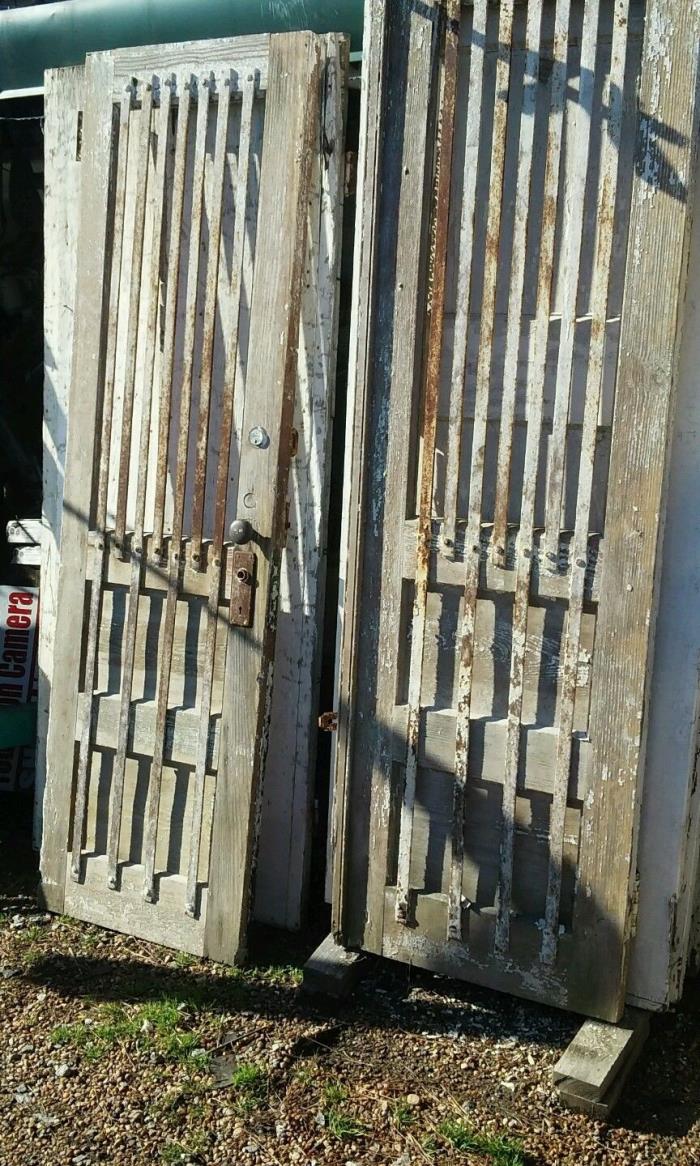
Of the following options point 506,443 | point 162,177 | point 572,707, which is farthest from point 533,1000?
point 162,177

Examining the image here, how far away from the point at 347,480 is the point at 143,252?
3.60 feet

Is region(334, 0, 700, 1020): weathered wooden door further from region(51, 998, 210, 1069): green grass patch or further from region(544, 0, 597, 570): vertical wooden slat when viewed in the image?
region(51, 998, 210, 1069): green grass patch

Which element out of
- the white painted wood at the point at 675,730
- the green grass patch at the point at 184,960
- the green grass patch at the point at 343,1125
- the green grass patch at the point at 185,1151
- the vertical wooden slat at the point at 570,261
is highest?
the vertical wooden slat at the point at 570,261

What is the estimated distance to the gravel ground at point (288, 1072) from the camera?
9.36ft

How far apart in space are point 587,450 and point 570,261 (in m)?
0.51

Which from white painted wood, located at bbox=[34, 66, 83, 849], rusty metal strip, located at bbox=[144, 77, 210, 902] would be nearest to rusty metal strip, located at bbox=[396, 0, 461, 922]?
rusty metal strip, located at bbox=[144, 77, 210, 902]

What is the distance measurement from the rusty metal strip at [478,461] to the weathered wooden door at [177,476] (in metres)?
0.62

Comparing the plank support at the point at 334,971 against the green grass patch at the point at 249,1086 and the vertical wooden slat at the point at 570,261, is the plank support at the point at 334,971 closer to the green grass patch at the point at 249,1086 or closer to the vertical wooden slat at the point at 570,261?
the green grass patch at the point at 249,1086

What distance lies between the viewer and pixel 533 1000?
10.9ft

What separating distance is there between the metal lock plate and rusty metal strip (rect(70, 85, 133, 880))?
58 centimetres

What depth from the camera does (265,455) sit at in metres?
3.53

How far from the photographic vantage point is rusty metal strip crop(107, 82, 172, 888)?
12.4 feet

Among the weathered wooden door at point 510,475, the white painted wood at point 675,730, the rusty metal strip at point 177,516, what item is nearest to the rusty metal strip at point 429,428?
the weathered wooden door at point 510,475

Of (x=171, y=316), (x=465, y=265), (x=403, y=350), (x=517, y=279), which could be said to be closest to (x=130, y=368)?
(x=171, y=316)
